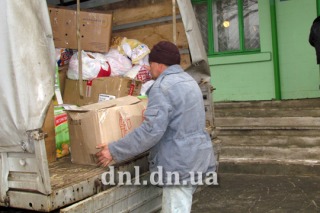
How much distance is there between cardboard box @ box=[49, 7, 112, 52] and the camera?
465 centimetres

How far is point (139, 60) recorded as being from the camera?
14.9 feet

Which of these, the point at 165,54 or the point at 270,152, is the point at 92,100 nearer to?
the point at 165,54

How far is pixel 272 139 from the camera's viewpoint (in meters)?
7.02

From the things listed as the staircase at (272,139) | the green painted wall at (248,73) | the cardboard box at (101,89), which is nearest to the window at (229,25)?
the green painted wall at (248,73)

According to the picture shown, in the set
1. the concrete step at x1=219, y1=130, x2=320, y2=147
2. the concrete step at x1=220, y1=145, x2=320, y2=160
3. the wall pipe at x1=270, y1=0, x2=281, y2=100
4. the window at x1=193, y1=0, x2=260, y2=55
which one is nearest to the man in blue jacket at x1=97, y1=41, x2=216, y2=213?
the concrete step at x1=220, y1=145, x2=320, y2=160

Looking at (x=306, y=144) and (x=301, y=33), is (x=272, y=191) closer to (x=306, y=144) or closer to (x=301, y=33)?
(x=306, y=144)

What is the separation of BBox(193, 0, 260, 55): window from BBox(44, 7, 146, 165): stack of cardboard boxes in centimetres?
534

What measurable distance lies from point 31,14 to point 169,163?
1.34 m

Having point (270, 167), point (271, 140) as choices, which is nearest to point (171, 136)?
point (270, 167)

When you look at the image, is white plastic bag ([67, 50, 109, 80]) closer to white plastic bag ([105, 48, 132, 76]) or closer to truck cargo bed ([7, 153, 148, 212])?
white plastic bag ([105, 48, 132, 76])

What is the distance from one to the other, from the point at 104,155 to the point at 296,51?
681 centimetres

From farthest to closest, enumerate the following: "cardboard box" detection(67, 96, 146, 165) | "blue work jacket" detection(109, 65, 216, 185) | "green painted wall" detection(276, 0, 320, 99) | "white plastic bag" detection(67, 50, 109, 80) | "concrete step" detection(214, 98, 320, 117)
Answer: "green painted wall" detection(276, 0, 320, 99), "concrete step" detection(214, 98, 320, 117), "white plastic bag" detection(67, 50, 109, 80), "cardboard box" detection(67, 96, 146, 165), "blue work jacket" detection(109, 65, 216, 185)

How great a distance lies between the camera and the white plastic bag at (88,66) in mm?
4191


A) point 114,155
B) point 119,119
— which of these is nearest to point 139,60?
point 119,119
